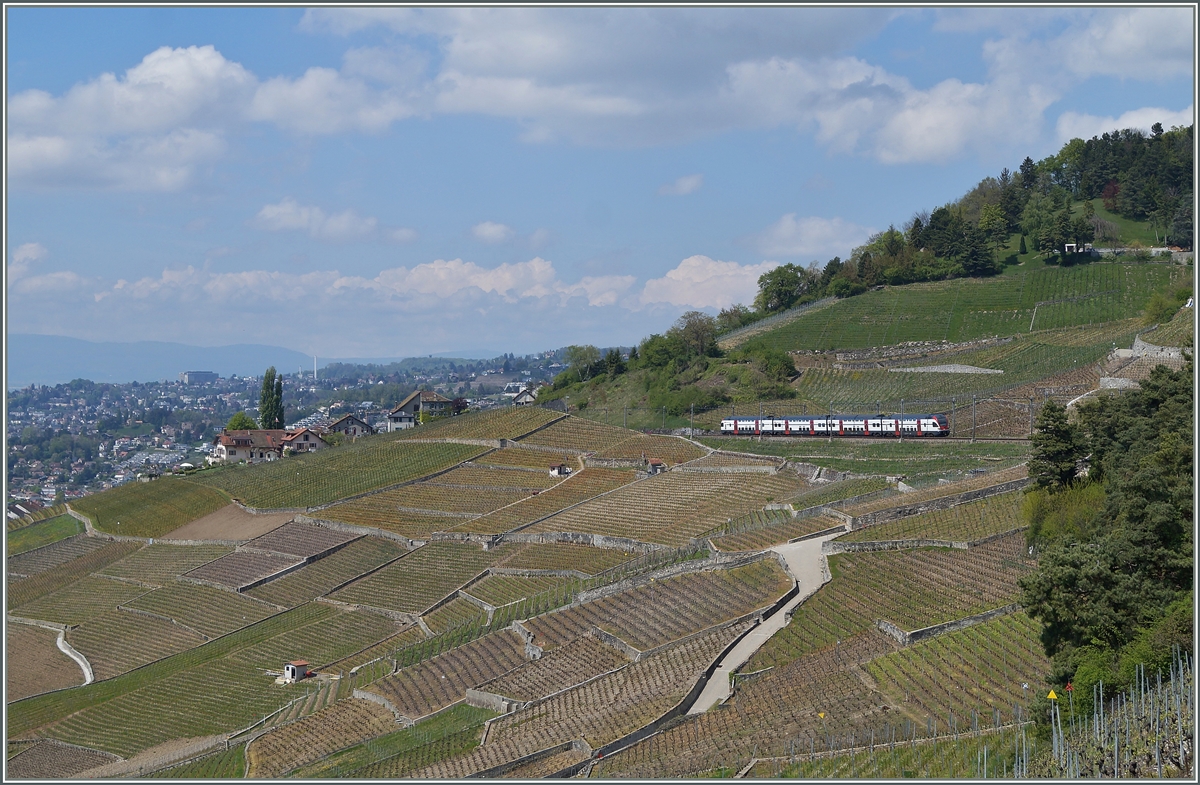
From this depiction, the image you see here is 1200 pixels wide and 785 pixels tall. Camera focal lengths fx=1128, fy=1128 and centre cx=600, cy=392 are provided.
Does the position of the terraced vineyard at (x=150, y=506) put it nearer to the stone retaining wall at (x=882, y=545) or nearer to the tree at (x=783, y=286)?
the stone retaining wall at (x=882, y=545)

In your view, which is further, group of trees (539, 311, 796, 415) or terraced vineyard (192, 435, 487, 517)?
group of trees (539, 311, 796, 415)

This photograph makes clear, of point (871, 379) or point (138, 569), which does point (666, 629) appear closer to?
point (138, 569)

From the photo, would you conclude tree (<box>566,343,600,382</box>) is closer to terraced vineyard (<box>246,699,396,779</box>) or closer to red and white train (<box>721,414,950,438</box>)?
red and white train (<box>721,414,950,438</box>)

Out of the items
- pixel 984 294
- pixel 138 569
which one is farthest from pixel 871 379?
pixel 138 569

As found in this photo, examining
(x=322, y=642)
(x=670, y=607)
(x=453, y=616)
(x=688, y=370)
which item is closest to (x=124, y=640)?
(x=322, y=642)

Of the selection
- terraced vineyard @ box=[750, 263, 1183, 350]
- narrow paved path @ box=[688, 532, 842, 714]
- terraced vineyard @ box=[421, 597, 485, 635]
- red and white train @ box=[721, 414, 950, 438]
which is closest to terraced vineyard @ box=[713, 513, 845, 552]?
narrow paved path @ box=[688, 532, 842, 714]
